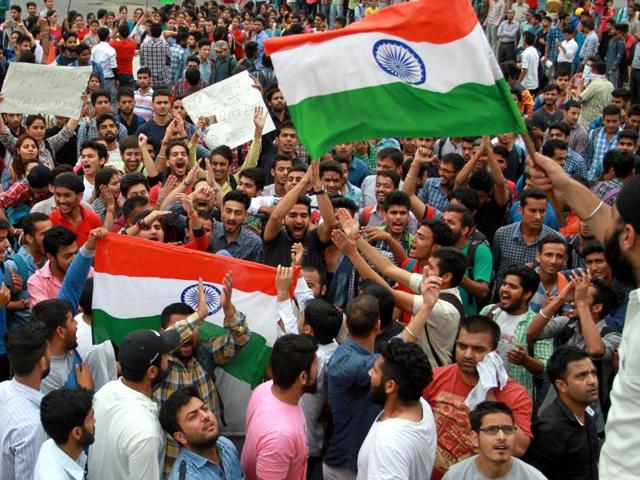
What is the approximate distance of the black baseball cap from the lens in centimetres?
482

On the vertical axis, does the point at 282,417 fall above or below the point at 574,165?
above

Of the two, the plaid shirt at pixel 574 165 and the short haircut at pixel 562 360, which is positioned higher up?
the short haircut at pixel 562 360

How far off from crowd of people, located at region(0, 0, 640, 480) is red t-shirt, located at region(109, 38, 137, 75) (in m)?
5.81

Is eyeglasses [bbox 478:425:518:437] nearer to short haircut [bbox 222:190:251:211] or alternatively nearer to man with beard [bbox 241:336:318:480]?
man with beard [bbox 241:336:318:480]

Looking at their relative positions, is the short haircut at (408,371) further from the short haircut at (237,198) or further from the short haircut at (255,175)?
the short haircut at (255,175)

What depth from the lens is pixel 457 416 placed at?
208 inches

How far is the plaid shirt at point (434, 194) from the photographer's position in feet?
31.0

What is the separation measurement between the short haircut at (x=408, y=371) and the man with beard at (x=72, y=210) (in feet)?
12.3

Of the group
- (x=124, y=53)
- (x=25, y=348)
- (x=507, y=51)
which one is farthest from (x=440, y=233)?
(x=507, y=51)

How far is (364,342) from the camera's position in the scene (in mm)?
5441

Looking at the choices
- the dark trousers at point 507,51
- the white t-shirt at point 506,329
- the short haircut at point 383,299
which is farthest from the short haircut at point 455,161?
the dark trousers at point 507,51

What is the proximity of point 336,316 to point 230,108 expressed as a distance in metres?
5.58

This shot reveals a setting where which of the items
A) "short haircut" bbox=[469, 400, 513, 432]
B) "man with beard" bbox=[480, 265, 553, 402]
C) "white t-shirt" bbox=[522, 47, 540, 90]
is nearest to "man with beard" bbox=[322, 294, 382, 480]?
"short haircut" bbox=[469, 400, 513, 432]

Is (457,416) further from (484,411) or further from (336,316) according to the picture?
(336,316)
